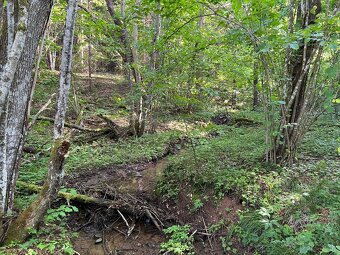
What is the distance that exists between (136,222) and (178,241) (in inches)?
40.5

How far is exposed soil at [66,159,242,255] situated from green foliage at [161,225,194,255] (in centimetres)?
13

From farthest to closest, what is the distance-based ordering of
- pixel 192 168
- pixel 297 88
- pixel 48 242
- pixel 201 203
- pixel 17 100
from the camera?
pixel 192 168 → pixel 297 88 → pixel 201 203 → pixel 48 242 → pixel 17 100

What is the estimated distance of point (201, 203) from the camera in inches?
191

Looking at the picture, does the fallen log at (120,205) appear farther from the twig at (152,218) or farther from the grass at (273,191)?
the grass at (273,191)

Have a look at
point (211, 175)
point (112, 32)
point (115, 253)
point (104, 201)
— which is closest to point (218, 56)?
point (112, 32)

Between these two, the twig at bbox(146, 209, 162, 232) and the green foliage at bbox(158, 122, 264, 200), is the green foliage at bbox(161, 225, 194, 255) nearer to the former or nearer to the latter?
the twig at bbox(146, 209, 162, 232)

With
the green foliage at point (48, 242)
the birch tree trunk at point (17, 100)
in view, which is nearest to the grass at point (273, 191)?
the green foliage at point (48, 242)

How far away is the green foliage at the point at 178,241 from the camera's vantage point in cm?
416

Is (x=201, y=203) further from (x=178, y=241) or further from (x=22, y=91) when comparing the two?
(x=22, y=91)

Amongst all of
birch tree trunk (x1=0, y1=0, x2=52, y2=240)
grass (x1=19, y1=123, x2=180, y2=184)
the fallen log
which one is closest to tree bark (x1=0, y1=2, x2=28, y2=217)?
birch tree trunk (x1=0, y1=0, x2=52, y2=240)

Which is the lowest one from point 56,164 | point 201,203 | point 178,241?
point 178,241

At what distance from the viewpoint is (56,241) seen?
146 inches

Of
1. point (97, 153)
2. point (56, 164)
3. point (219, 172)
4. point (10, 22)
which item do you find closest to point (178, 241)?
point (219, 172)

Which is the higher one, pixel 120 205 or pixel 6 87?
pixel 6 87
